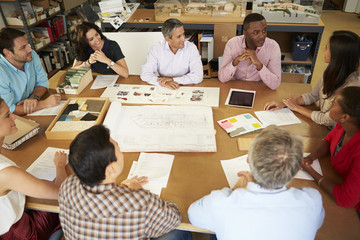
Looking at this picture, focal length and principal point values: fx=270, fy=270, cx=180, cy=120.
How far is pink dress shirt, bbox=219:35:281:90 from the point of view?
7.02 feet

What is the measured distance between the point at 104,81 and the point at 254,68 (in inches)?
52.1

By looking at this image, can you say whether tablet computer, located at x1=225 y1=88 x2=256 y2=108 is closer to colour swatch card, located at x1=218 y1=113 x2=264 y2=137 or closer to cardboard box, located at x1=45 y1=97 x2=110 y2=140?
colour swatch card, located at x1=218 y1=113 x2=264 y2=137

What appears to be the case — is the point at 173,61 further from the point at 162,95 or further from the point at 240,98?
the point at 240,98

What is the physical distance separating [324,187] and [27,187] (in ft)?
4.62

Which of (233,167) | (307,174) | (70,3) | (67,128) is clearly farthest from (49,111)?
(70,3)

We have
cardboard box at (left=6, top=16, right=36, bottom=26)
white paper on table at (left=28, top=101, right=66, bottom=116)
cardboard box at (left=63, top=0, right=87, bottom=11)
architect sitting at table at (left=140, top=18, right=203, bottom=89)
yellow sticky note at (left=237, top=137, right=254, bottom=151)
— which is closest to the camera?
yellow sticky note at (left=237, top=137, right=254, bottom=151)

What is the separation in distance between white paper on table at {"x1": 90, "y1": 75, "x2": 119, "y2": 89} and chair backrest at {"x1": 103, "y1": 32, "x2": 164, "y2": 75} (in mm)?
835

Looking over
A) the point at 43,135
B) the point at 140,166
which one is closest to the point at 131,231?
the point at 140,166

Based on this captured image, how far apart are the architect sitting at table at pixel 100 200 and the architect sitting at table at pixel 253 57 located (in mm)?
1452

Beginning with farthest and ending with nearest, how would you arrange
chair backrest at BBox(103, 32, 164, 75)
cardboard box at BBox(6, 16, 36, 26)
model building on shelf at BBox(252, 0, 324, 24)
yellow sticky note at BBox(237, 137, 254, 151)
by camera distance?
cardboard box at BBox(6, 16, 36, 26), model building on shelf at BBox(252, 0, 324, 24), chair backrest at BBox(103, 32, 164, 75), yellow sticky note at BBox(237, 137, 254, 151)

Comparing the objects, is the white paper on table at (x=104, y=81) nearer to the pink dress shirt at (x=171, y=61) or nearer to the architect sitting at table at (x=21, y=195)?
the pink dress shirt at (x=171, y=61)

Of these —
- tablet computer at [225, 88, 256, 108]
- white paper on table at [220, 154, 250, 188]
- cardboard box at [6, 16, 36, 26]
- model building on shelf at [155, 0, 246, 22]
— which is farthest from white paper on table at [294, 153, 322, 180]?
cardboard box at [6, 16, 36, 26]

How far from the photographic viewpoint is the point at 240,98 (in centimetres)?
205

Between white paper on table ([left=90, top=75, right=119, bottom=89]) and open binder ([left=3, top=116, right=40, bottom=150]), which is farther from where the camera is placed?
white paper on table ([left=90, top=75, right=119, bottom=89])
